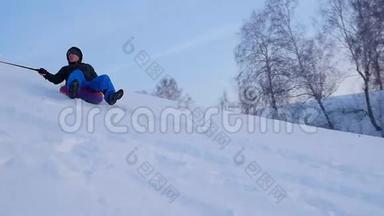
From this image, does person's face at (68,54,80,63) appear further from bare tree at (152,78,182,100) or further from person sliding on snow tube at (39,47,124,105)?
bare tree at (152,78,182,100)

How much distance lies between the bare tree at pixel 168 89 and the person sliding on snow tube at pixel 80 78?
20.3 meters

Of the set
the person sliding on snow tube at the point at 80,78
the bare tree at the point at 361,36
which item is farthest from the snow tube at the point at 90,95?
the bare tree at the point at 361,36

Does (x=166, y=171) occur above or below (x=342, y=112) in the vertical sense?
below

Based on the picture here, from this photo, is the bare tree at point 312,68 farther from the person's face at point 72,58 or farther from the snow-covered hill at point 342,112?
the person's face at point 72,58

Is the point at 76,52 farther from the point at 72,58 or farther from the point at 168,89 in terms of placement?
the point at 168,89

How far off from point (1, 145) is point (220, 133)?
7.42 ft

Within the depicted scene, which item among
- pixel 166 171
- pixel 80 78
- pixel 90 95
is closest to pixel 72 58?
pixel 80 78

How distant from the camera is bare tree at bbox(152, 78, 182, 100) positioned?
85.6 feet

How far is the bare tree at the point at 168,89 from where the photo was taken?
2608 centimetres

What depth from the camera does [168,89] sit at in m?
26.4

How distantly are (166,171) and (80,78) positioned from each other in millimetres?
2358

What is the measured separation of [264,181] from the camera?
327cm

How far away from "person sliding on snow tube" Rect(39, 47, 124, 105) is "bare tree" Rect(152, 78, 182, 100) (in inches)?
800

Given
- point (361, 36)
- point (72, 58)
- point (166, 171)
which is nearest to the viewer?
point (166, 171)
